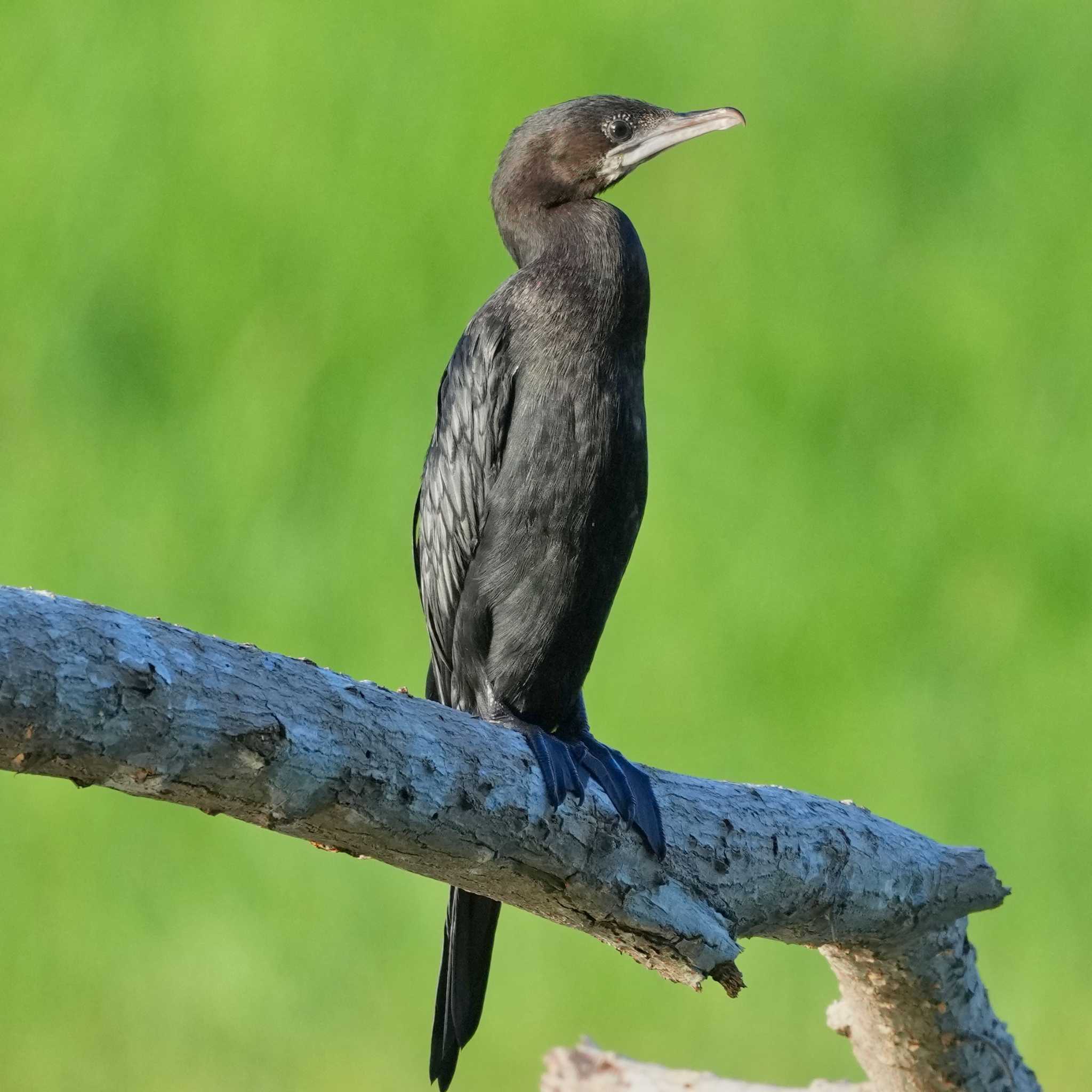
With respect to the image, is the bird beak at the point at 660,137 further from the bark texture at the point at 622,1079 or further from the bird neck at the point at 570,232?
the bark texture at the point at 622,1079

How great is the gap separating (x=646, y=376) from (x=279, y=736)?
89.4 inches

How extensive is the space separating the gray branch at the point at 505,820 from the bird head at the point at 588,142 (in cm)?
80

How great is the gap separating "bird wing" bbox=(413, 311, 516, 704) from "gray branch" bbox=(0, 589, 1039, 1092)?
0.40 m

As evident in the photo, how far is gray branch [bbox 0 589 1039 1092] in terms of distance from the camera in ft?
3.69

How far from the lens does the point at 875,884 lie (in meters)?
1.75

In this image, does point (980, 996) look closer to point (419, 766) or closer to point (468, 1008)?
point (468, 1008)

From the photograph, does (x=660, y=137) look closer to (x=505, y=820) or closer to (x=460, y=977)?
(x=505, y=820)

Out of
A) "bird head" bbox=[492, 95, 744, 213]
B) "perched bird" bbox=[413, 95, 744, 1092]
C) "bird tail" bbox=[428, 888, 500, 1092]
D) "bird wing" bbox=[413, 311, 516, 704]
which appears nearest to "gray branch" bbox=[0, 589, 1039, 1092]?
"perched bird" bbox=[413, 95, 744, 1092]

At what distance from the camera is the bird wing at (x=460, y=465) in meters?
1.78

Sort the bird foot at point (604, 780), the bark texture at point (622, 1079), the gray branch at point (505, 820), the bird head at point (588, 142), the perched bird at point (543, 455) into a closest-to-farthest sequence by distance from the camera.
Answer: the gray branch at point (505, 820)
the bird foot at point (604, 780)
the perched bird at point (543, 455)
the bird head at point (588, 142)
the bark texture at point (622, 1079)

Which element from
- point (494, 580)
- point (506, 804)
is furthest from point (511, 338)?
point (506, 804)

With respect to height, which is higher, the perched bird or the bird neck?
the bird neck

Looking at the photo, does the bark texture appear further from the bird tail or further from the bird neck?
the bird neck

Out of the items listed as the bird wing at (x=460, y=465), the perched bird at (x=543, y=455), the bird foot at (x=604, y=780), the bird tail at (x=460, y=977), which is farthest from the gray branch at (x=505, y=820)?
the bird wing at (x=460, y=465)
